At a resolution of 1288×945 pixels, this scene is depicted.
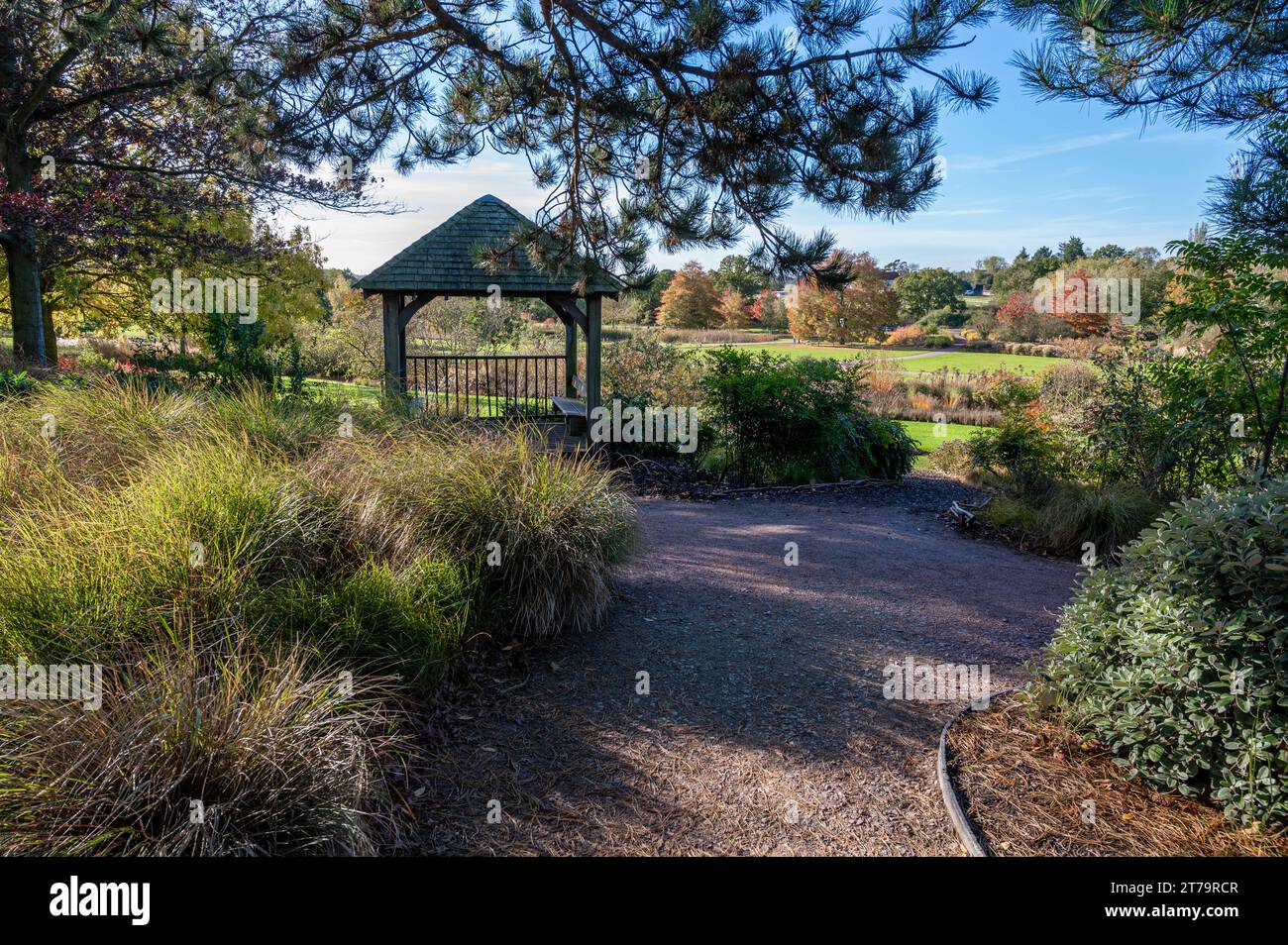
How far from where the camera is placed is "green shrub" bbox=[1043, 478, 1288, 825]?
2762 mm

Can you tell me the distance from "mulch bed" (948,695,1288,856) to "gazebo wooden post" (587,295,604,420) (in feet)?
27.7

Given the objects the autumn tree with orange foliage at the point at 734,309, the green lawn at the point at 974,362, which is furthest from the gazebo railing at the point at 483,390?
the autumn tree with orange foliage at the point at 734,309

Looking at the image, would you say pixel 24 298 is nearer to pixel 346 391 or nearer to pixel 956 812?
pixel 346 391

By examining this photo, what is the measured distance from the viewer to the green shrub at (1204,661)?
2.76 m

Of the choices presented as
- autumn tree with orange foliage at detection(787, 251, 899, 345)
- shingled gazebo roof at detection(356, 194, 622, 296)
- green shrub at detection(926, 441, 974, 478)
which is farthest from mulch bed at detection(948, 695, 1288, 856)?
autumn tree with orange foliage at detection(787, 251, 899, 345)

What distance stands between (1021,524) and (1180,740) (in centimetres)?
557

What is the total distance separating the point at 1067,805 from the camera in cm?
306

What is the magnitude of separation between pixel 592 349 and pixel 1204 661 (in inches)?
371

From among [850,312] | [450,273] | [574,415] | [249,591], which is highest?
[850,312]

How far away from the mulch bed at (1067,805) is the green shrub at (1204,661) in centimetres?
8

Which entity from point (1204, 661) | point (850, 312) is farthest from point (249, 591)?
point (850, 312)

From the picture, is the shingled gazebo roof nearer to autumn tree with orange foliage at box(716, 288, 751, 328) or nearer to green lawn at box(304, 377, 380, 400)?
green lawn at box(304, 377, 380, 400)

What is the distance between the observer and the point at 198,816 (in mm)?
2254

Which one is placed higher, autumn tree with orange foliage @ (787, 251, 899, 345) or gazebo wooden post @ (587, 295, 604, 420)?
autumn tree with orange foliage @ (787, 251, 899, 345)
